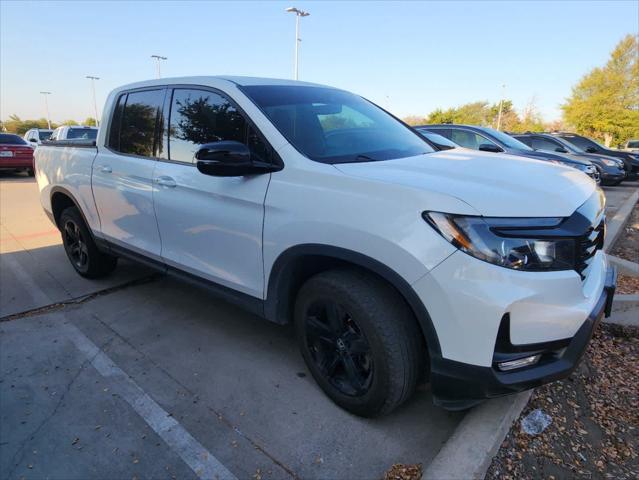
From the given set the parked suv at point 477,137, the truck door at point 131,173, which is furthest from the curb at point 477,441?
the parked suv at point 477,137

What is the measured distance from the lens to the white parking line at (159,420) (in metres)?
2.05

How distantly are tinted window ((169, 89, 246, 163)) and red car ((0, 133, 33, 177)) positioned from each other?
14.3 m

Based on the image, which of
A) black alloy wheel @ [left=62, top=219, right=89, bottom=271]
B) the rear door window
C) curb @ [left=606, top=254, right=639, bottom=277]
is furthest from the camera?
black alloy wheel @ [left=62, top=219, right=89, bottom=271]

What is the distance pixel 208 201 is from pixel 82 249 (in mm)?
2460

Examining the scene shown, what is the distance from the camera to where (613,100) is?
37188 mm

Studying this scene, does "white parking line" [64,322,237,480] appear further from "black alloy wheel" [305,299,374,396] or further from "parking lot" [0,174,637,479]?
"black alloy wheel" [305,299,374,396]

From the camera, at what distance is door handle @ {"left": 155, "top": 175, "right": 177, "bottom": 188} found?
2949 mm

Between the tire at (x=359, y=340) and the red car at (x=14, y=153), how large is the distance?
15711 mm

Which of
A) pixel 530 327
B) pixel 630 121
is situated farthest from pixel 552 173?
pixel 630 121

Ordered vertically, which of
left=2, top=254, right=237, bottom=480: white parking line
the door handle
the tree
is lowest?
left=2, top=254, right=237, bottom=480: white parking line

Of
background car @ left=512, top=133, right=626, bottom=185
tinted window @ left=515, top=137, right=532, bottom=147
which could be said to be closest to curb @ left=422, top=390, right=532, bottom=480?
tinted window @ left=515, top=137, right=532, bottom=147

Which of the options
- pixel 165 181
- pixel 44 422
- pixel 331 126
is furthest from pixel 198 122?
pixel 44 422

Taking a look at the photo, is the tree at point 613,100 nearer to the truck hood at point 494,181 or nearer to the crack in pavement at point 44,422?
the truck hood at point 494,181

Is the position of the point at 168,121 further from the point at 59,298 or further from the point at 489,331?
the point at 489,331
